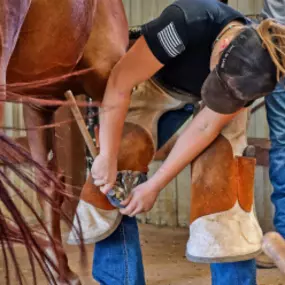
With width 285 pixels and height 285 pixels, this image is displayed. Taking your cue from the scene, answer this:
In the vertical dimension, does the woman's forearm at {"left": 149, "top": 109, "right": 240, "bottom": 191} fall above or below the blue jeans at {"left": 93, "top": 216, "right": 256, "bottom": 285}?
above

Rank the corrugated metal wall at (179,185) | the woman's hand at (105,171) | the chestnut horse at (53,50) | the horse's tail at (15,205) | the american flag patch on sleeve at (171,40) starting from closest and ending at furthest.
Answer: the horse's tail at (15,205) < the chestnut horse at (53,50) < the american flag patch on sleeve at (171,40) < the woman's hand at (105,171) < the corrugated metal wall at (179,185)

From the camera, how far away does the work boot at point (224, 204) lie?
1.13 metres

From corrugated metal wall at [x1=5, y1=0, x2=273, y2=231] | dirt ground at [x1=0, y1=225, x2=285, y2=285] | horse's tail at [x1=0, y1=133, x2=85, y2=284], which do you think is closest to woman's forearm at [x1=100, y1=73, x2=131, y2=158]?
dirt ground at [x1=0, y1=225, x2=285, y2=285]

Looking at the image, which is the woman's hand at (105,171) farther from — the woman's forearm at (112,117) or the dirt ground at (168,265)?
the dirt ground at (168,265)

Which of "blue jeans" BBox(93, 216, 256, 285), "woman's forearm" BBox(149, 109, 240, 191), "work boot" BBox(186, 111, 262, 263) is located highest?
"woman's forearm" BBox(149, 109, 240, 191)

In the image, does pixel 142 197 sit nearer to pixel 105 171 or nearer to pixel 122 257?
pixel 105 171

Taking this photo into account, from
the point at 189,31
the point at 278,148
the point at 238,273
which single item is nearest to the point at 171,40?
the point at 189,31

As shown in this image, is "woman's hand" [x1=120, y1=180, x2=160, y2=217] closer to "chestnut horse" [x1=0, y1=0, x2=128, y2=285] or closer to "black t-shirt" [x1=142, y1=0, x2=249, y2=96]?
"chestnut horse" [x1=0, y1=0, x2=128, y2=285]

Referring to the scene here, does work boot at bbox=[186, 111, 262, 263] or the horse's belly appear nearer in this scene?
the horse's belly

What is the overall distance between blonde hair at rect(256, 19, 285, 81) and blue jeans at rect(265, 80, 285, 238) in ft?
3.20

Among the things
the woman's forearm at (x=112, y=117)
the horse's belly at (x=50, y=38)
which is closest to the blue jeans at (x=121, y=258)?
the woman's forearm at (x=112, y=117)

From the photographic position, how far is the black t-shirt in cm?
105

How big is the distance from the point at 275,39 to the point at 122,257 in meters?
0.77

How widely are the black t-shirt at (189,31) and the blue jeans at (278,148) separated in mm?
538
